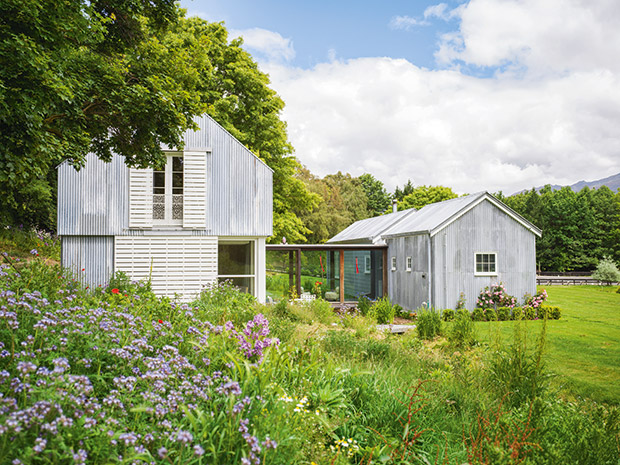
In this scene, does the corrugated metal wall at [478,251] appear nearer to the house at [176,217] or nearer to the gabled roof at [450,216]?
the gabled roof at [450,216]

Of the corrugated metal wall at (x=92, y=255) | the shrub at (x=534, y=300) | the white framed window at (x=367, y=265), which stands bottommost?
the shrub at (x=534, y=300)

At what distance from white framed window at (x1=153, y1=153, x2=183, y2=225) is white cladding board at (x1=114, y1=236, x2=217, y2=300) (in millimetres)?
656

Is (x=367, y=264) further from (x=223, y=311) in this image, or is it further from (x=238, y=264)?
(x=223, y=311)

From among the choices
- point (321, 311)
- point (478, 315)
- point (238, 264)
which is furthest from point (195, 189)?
point (478, 315)

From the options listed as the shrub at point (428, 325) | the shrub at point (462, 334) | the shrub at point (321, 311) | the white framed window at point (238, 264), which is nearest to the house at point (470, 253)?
the shrub at point (321, 311)

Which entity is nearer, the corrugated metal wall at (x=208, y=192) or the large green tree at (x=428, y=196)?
the corrugated metal wall at (x=208, y=192)

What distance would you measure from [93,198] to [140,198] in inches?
53.4

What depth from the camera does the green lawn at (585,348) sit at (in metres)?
6.88

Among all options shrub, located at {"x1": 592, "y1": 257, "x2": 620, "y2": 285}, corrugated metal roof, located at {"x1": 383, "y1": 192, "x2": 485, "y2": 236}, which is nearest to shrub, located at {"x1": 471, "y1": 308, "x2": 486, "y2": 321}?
corrugated metal roof, located at {"x1": 383, "y1": 192, "x2": 485, "y2": 236}

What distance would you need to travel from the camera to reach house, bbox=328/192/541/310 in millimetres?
15398

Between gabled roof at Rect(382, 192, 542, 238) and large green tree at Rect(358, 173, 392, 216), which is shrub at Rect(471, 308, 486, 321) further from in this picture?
large green tree at Rect(358, 173, 392, 216)

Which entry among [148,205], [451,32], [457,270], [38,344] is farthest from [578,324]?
[38,344]

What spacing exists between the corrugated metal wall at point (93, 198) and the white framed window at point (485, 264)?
42.1 feet

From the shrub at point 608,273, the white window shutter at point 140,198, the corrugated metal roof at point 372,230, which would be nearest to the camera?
the white window shutter at point 140,198
